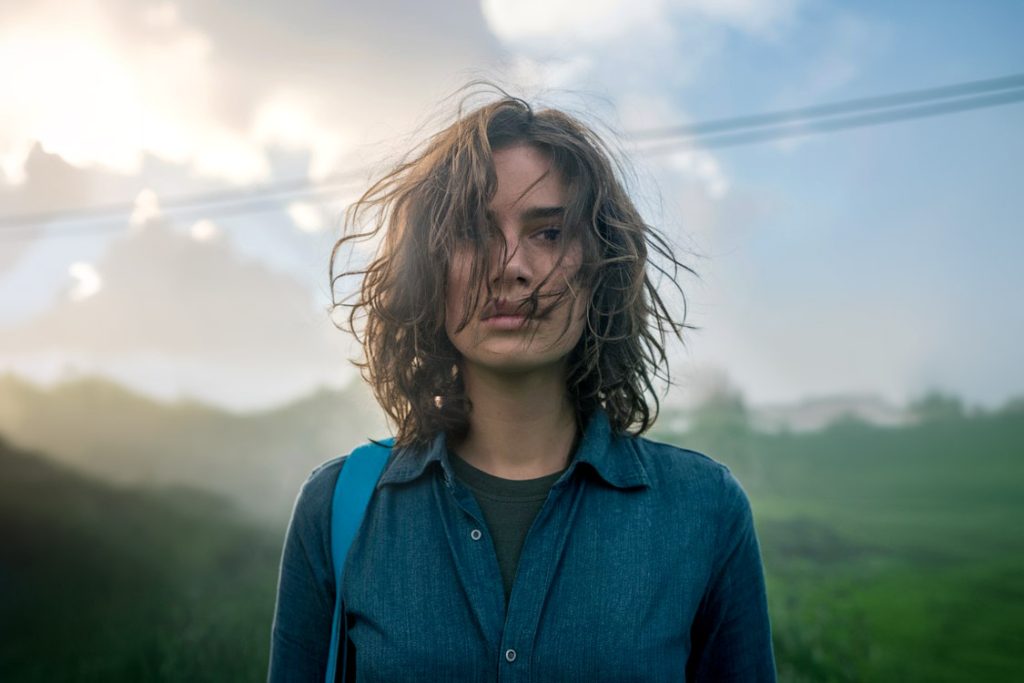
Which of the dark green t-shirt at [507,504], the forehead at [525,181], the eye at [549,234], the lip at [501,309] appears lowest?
the dark green t-shirt at [507,504]

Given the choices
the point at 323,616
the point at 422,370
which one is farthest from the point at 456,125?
the point at 323,616

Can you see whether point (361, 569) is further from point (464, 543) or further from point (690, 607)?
point (690, 607)

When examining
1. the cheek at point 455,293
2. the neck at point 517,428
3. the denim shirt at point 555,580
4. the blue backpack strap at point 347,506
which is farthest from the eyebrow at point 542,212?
the blue backpack strap at point 347,506

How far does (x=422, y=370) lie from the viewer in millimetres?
1587

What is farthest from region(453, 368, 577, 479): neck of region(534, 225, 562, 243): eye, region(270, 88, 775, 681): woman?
region(534, 225, 562, 243): eye

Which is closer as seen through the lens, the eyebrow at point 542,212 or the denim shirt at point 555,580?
the denim shirt at point 555,580

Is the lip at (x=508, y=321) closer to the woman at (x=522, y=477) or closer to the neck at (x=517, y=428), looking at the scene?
the woman at (x=522, y=477)

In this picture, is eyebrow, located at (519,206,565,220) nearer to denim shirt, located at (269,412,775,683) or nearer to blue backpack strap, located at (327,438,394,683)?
denim shirt, located at (269,412,775,683)

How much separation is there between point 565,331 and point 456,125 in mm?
490

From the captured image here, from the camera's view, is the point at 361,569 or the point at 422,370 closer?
the point at 361,569

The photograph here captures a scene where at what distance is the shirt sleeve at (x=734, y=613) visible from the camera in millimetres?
1401

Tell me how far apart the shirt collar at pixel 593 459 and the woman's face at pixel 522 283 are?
0.47ft

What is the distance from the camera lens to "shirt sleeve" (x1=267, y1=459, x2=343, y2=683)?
4.69 feet

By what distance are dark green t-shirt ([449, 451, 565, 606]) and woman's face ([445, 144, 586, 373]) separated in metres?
0.19
